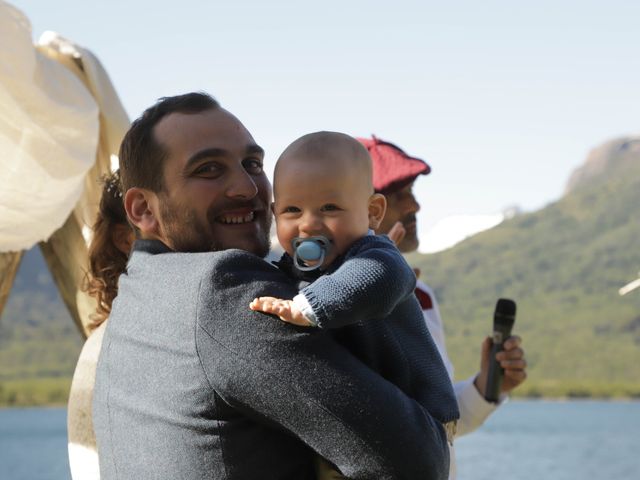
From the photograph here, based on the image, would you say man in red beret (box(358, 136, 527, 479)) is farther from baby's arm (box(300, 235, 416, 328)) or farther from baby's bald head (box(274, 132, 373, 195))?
baby's arm (box(300, 235, 416, 328))

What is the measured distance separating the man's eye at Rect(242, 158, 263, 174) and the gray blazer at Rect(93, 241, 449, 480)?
244 mm

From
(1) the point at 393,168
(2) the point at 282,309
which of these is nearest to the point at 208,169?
(2) the point at 282,309

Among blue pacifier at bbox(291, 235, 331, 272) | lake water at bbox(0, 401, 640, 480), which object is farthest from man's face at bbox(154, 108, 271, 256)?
lake water at bbox(0, 401, 640, 480)

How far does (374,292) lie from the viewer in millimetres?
1526

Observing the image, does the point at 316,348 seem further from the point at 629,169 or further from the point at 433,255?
the point at 629,169

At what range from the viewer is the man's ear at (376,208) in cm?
182

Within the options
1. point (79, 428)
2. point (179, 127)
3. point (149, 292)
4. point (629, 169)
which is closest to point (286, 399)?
point (149, 292)

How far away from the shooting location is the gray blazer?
59.2 inches

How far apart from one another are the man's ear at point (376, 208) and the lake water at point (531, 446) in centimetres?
4013

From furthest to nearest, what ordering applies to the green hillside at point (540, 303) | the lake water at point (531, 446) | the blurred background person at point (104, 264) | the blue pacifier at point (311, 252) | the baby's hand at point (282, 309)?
1. the green hillside at point (540, 303)
2. the lake water at point (531, 446)
3. the blurred background person at point (104, 264)
4. the blue pacifier at point (311, 252)
5. the baby's hand at point (282, 309)

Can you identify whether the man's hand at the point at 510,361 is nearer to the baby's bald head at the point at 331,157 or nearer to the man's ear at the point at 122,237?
the man's ear at the point at 122,237

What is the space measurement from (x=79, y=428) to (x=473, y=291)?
107001 mm

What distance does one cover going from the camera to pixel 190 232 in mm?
1779

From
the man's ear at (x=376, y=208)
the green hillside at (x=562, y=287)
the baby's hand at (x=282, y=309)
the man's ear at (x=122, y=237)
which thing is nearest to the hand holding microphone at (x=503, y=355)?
the man's ear at (x=122, y=237)
